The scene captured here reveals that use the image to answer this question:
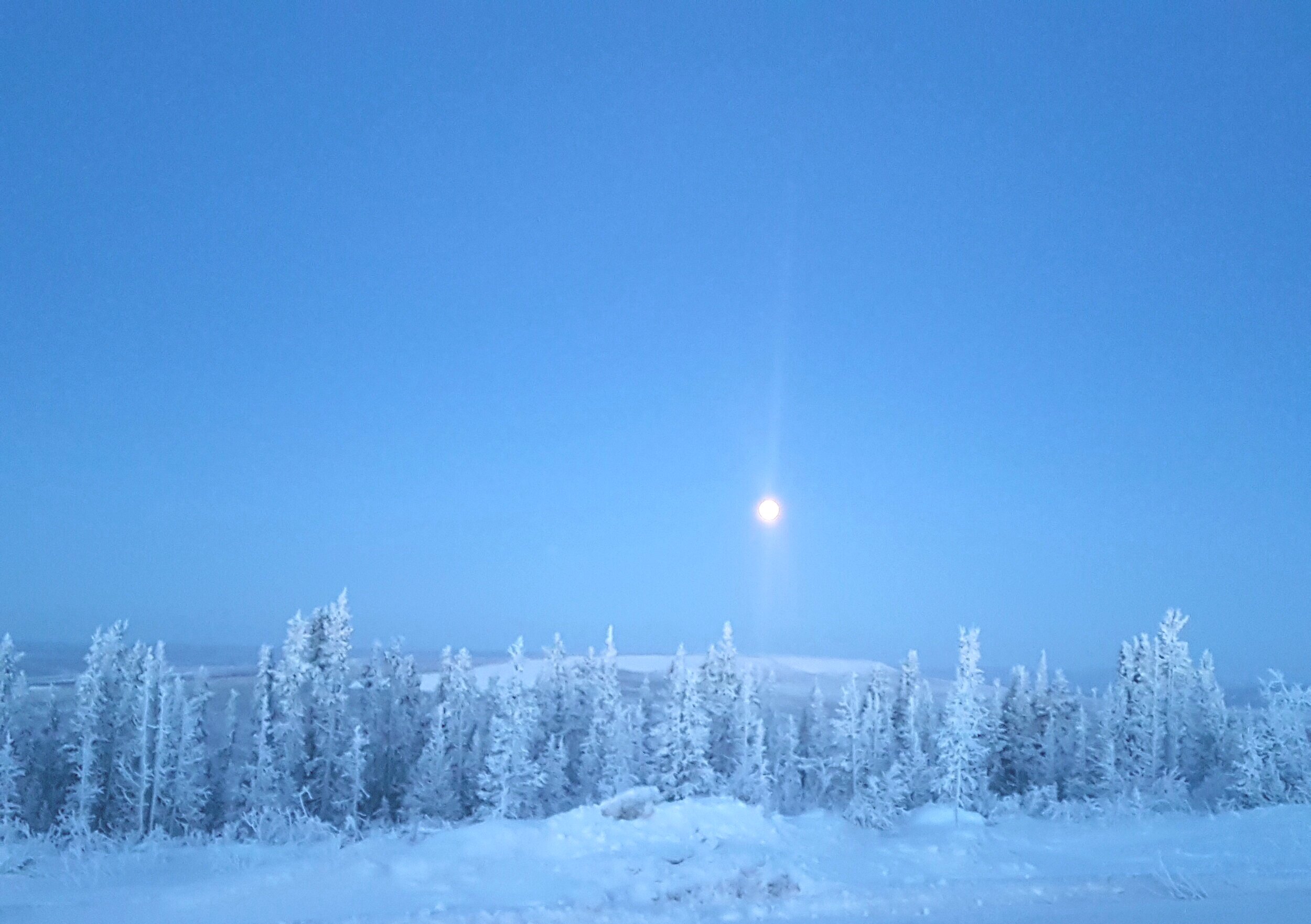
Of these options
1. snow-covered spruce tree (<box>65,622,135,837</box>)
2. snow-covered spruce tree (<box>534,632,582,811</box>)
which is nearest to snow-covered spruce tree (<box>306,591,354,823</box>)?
snow-covered spruce tree (<box>65,622,135,837</box>)

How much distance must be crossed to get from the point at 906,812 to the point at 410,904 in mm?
10634

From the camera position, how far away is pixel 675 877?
413 inches

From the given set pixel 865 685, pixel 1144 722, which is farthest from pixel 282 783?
pixel 1144 722

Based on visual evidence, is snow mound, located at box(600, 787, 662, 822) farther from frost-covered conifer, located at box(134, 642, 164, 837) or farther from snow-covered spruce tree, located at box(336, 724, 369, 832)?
frost-covered conifer, located at box(134, 642, 164, 837)

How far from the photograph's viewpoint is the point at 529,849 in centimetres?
1189

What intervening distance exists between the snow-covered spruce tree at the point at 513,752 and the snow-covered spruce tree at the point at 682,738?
5179 millimetres

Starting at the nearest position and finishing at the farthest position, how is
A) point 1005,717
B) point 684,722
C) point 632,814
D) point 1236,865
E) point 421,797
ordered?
point 1236,865 → point 632,814 → point 684,722 → point 421,797 → point 1005,717

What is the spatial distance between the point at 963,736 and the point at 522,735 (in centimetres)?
1844

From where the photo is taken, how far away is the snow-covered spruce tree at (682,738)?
36969 mm

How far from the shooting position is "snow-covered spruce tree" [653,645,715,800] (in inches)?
1455

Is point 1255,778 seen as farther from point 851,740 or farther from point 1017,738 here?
point 1017,738

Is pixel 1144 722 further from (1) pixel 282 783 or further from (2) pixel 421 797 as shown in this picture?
(1) pixel 282 783

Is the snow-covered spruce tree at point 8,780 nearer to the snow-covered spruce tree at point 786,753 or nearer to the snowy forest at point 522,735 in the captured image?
the snowy forest at point 522,735

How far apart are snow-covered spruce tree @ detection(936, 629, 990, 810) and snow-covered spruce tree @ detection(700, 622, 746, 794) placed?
666 inches
